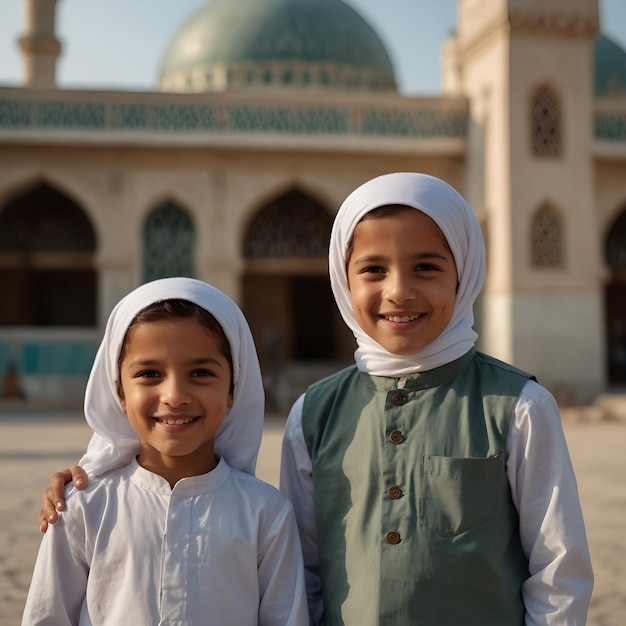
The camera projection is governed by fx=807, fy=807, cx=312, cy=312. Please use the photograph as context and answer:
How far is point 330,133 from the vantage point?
10.8m

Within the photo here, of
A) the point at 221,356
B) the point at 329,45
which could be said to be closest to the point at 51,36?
the point at 329,45

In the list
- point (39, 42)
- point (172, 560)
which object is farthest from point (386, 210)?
point (39, 42)

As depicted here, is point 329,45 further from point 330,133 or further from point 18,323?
point 18,323

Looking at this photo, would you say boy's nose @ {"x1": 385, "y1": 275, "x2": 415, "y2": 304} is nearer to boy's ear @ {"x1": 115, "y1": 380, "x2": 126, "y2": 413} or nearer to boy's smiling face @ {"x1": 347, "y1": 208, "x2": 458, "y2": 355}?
boy's smiling face @ {"x1": 347, "y1": 208, "x2": 458, "y2": 355}

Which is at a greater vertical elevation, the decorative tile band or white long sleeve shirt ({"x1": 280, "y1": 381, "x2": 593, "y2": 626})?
the decorative tile band

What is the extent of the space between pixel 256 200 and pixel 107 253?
211 centimetres

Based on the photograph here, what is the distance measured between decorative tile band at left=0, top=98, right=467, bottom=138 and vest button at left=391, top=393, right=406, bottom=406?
9.48 m

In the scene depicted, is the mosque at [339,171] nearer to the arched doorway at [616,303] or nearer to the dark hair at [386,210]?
the arched doorway at [616,303]

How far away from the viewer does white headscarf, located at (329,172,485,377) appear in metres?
1.47

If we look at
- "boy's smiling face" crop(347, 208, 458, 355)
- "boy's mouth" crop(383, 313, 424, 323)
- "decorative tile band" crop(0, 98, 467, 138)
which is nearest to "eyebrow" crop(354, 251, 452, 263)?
"boy's smiling face" crop(347, 208, 458, 355)

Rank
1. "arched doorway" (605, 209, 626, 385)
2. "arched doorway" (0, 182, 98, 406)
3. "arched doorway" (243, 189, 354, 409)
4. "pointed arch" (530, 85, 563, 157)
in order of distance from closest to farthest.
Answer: "pointed arch" (530, 85, 563, 157), "arched doorway" (0, 182, 98, 406), "arched doorway" (243, 189, 354, 409), "arched doorway" (605, 209, 626, 385)

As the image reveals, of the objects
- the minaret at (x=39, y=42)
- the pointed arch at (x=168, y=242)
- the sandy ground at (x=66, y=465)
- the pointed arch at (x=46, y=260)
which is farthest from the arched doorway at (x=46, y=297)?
the minaret at (x=39, y=42)

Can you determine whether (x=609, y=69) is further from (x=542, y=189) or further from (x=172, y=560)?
(x=172, y=560)

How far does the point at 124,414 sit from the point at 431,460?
61cm
